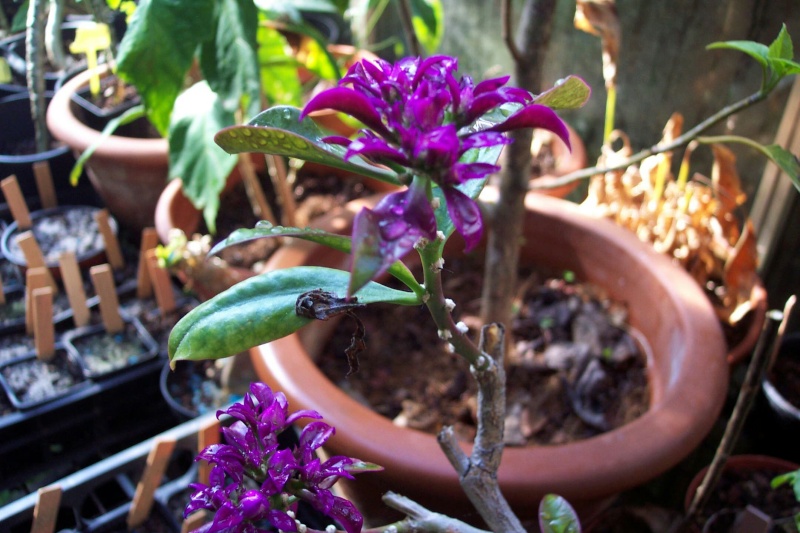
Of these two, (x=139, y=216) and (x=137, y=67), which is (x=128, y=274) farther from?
(x=137, y=67)

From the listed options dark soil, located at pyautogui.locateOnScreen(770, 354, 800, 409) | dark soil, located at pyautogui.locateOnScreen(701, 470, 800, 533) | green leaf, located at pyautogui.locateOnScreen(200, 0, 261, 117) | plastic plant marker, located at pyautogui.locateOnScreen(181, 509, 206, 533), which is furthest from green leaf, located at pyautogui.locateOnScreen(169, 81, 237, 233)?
dark soil, located at pyautogui.locateOnScreen(770, 354, 800, 409)

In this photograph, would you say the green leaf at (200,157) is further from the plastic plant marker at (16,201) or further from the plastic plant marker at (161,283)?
the plastic plant marker at (16,201)

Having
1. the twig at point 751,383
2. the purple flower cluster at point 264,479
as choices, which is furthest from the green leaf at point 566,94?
the twig at point 751,383

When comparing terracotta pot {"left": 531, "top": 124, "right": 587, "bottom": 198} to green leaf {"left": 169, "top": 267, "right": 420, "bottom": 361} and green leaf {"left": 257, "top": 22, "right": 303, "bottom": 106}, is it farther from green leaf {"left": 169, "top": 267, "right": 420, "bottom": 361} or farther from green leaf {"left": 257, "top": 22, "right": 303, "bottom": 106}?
green leaf {"left": 169, "top": 267, "right": 420, "bottom": 361}

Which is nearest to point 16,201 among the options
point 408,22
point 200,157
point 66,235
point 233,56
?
point 66,235

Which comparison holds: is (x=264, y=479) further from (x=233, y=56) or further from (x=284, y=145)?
(x=233, y=56)

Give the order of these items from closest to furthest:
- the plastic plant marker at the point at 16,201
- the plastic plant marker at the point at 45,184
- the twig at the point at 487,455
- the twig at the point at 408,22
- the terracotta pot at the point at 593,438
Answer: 1. the twig at the point at 487,455
2. the terracotta pot at the point at 593,438
3. the twig at the point at 408,22
4. the plastic plant marker at the point at 16,201
5. the plastic plant marker at the point at 45,184

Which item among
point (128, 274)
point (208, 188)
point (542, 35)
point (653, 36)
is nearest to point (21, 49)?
point (128, 274)
